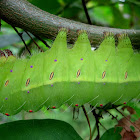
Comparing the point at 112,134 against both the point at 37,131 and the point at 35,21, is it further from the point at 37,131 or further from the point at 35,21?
the point at 35,21

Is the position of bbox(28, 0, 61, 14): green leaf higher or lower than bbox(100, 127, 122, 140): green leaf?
higher

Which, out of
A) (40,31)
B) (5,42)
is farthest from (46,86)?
(5,42)

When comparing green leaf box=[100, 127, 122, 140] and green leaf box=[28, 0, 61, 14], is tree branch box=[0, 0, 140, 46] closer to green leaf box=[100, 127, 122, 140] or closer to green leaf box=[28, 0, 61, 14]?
green leaf box=[100, 127, 122, 140]

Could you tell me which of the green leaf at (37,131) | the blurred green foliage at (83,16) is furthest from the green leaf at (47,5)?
the green leaf at (37,131)

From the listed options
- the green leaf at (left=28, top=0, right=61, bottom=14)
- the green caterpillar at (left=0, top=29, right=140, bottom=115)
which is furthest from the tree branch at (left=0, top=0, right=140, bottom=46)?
the green leaf at (left=28, top=0, right=61, bottom=14)

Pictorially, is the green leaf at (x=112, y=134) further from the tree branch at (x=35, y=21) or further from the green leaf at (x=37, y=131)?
the tree branch at (x=35, y=21)

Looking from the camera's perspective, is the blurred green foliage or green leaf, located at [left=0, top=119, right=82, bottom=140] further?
the blurred green foliage

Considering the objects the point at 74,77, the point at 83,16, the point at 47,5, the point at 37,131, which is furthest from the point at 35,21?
the point at 83,16
